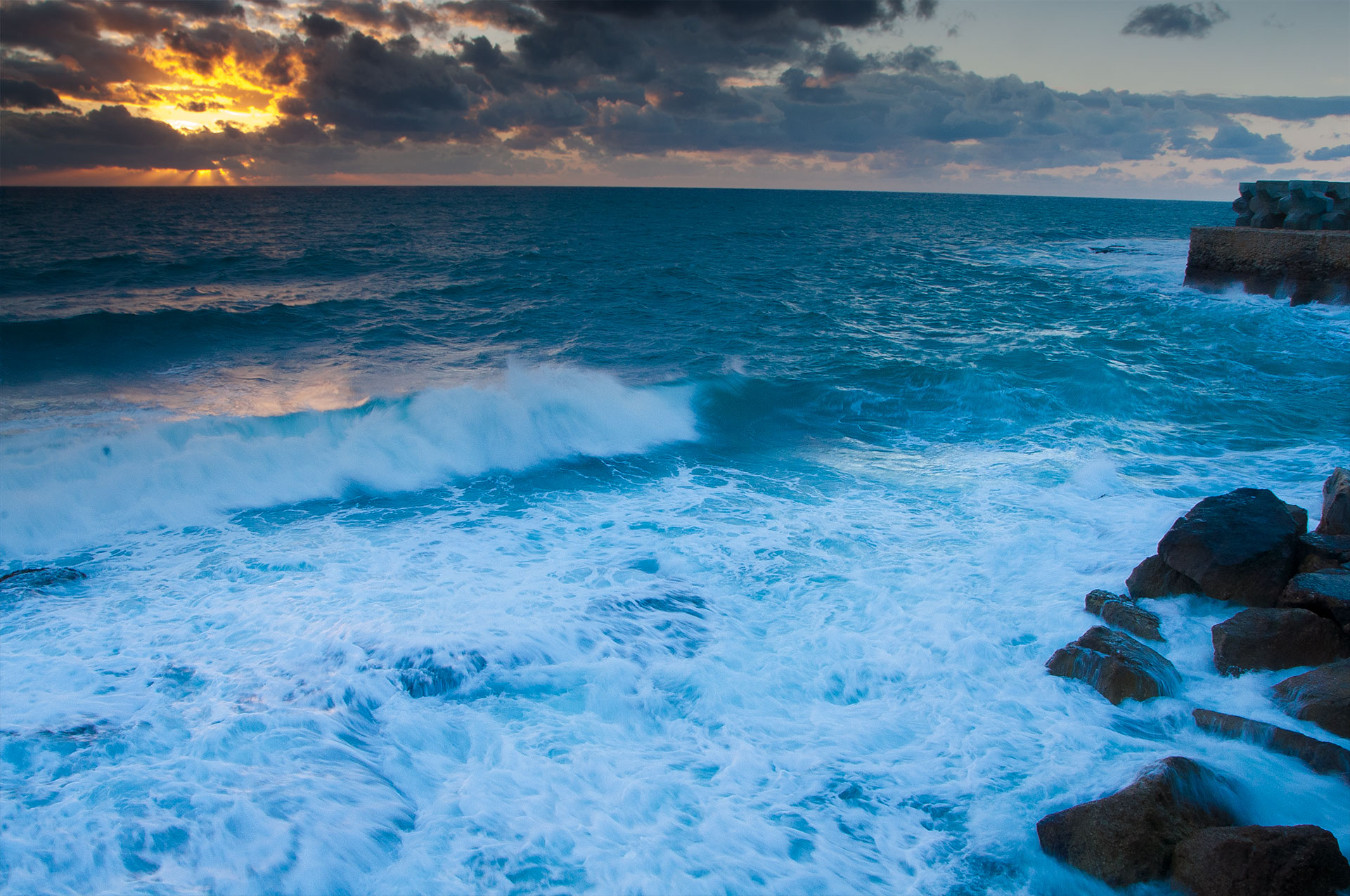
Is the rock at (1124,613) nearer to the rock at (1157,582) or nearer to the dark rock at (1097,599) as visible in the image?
the dark rock at (1097,599)

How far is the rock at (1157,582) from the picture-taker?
5.16 metres

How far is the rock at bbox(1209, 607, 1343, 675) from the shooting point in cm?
427

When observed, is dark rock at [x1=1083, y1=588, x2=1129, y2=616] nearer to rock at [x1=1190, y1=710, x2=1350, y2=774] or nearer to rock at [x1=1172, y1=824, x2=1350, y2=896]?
rock at [x1=1190, y1=710, x2=1350, y2=774]

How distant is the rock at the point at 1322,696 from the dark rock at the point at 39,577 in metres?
8.55

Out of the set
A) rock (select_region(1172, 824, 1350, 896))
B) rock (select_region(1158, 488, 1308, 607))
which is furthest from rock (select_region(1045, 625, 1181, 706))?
rock (select_region(1172, 824, 1350, 896))

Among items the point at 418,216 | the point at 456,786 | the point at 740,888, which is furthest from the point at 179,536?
the point at 418,216

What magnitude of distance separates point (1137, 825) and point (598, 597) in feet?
12.1

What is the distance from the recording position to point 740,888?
317 centimetres

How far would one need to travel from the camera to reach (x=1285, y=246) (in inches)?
716

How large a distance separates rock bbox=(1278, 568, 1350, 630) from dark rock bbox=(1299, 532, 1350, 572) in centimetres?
13

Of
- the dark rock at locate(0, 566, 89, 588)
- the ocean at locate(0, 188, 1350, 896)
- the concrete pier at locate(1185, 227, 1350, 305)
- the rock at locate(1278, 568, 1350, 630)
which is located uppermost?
the concrete pier at locate(1185, 227, 1350, 305)

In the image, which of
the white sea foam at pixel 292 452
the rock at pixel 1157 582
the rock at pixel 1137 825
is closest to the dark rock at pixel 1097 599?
the rock at pixel 1157 582

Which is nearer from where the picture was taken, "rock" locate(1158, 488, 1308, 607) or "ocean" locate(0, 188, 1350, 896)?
"ocean" locate(0, 188, 1350, 896)

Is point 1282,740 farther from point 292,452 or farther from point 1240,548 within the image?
point 292,452
